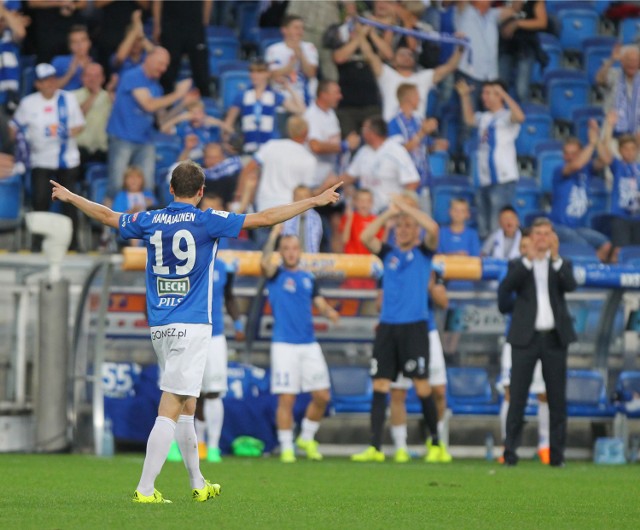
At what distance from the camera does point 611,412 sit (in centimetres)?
1525

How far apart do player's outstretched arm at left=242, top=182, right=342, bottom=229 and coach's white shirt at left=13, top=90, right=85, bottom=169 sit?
829 cm

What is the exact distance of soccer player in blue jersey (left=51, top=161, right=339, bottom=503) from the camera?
Answer: 801cm

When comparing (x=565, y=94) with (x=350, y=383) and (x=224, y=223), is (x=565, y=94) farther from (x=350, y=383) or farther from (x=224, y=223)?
(x=224, y=223)

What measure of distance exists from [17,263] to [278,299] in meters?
2.70

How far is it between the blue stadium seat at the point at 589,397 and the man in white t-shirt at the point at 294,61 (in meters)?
4.91

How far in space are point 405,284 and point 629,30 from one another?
8934 mm

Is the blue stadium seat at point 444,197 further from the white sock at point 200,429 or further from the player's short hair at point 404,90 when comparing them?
the white sock at point 200,429

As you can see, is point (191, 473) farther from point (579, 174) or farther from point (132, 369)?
point (579, 174)

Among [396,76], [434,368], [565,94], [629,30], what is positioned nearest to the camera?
[434,368]

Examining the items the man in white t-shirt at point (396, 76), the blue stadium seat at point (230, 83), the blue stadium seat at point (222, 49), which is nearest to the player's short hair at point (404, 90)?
the man in white t-shirt at point (396, 76)

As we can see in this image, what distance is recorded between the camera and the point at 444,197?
18125 millimetres

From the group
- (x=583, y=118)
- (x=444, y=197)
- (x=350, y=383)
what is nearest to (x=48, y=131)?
(x=350, y=383)

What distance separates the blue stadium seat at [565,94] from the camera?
66.5 feet

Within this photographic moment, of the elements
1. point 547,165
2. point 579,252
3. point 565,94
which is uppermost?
point 565,94
